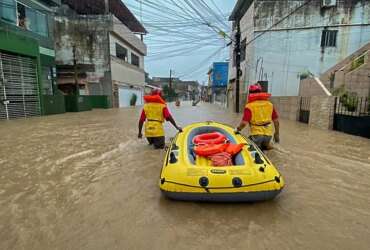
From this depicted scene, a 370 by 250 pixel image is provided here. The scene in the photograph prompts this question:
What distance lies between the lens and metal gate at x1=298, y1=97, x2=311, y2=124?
1048 cm

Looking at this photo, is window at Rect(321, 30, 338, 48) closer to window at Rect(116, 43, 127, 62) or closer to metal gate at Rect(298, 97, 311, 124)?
metal gate at Rect(298, 97, 311, 124)

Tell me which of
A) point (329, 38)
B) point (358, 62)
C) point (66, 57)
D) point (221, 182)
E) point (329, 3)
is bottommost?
point (221, 182)

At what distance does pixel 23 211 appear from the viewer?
2695 mm

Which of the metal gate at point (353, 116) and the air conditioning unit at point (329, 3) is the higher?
the air conditioning unit at point (329, 3)

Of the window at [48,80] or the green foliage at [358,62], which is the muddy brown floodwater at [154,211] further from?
the window at [48,80]

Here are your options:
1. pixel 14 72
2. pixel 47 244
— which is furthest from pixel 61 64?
pixel 47 244

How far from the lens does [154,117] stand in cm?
530

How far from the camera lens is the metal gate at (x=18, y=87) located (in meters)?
11.7

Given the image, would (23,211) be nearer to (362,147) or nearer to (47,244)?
(47,244)

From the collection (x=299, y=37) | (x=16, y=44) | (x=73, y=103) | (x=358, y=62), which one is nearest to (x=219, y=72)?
(x=299, y=37)

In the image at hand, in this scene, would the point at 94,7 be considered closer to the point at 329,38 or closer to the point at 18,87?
the point at 18,87

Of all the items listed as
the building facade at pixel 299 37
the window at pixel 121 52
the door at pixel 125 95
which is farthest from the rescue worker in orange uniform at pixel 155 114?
the window at pixel 121 52

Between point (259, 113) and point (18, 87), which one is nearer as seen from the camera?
point (259, 113)

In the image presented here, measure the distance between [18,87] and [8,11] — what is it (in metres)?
4.65
